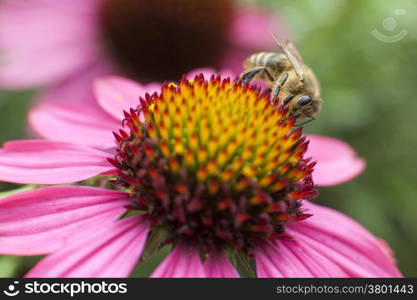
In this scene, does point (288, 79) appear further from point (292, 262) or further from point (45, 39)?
point (45, 39)

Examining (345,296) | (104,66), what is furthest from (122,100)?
(104,66)

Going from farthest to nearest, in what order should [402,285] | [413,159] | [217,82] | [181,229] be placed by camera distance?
[413,159] < [217,82] < [402,285] < [181,229]

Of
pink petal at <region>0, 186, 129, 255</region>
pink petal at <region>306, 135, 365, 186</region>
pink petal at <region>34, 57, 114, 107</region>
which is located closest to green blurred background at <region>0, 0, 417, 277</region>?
pink petal at <region>34, 57, 114, 107</region>

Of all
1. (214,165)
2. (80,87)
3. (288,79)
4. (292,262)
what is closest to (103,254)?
(214,165)

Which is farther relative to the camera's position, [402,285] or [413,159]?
[413,159]

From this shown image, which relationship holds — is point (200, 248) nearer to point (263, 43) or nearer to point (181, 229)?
point (181, 229)

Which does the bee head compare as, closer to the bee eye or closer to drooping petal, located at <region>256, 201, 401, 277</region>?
the bee eye
